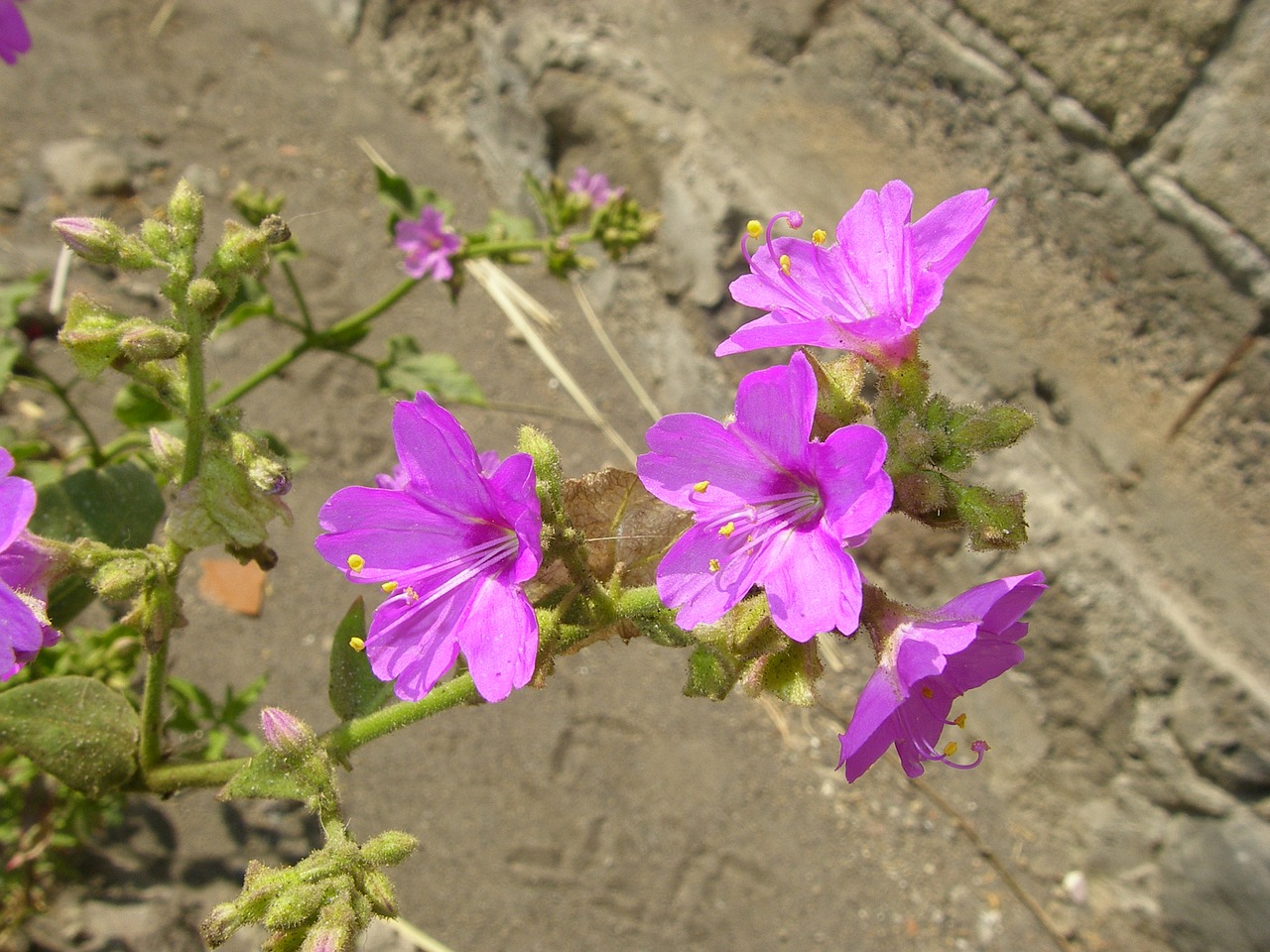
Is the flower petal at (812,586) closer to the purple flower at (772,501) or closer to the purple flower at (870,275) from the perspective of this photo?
the purple flower at (772,501)

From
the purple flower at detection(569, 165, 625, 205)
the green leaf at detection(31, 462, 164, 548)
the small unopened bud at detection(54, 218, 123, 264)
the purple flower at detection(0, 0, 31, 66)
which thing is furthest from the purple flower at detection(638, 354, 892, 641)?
the purple flower at detection(569, 165, 625, 205)

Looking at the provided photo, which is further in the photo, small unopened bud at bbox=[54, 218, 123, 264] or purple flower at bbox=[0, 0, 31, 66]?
purple flower at bbox=[0, 0, 31, 66]

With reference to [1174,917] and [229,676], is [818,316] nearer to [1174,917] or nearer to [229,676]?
[229,676]

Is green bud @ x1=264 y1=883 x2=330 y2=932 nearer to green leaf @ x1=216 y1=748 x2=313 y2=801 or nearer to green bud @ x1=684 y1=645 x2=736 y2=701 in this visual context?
green leaf @ x1=216 y1=748 x2=313 y2=801

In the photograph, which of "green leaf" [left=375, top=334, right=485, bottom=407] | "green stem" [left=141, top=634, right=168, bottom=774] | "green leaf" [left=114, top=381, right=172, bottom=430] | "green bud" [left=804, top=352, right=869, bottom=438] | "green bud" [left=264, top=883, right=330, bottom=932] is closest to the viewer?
"green bud" [left=264, top=883, right=330, bottom=932]

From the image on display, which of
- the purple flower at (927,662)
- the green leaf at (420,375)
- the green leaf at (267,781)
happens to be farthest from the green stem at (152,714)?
the green leaf at (420,375)

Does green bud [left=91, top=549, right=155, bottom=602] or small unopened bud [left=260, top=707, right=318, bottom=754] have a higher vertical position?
green bud [left=91, top=549, right=155, bottom=602]

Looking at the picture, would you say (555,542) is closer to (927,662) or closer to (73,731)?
(927,662)
